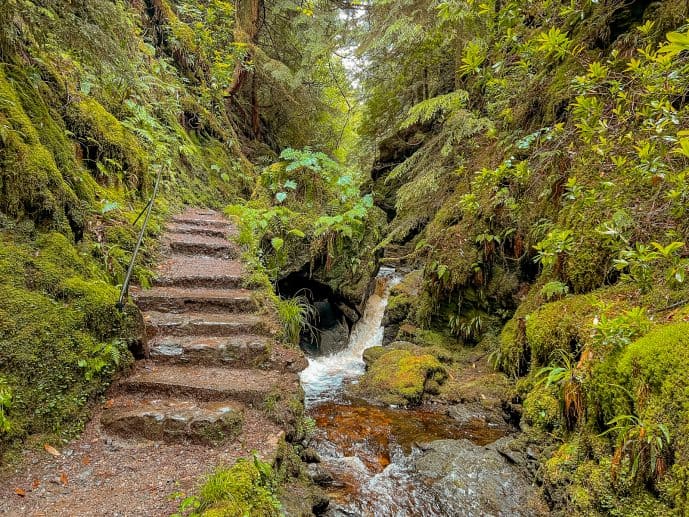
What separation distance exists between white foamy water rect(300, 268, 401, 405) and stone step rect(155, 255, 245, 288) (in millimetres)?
2451

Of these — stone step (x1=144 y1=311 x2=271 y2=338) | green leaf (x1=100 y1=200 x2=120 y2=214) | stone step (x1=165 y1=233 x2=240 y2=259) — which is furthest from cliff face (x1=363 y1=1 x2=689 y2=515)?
green leaf (x1=100 y1=200 x2=120 y2=214)

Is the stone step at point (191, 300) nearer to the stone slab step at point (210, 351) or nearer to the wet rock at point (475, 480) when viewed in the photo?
the stone slab step at point (210, 351)

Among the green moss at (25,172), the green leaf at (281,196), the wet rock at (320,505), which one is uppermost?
the green leaf at (281,196)

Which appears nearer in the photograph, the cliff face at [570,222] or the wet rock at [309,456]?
the cliff face at [570,222]

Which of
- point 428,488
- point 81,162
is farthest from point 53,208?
point 428,488

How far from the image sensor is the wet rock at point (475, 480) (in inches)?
136

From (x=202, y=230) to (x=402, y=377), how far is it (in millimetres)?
4426

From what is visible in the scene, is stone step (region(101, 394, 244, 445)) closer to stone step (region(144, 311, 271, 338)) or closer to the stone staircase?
the stone staircase

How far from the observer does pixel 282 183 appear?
31.7 feet

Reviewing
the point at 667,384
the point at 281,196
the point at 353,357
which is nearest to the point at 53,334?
the point at 667,384

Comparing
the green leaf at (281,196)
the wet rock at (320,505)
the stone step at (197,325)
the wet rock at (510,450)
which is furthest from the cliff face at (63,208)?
the wet rock at (510,450)

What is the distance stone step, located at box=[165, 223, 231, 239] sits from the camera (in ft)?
22.2

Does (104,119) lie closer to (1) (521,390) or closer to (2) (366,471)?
(2) (366,471)

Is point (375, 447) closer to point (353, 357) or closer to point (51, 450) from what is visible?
point (51, 450)
